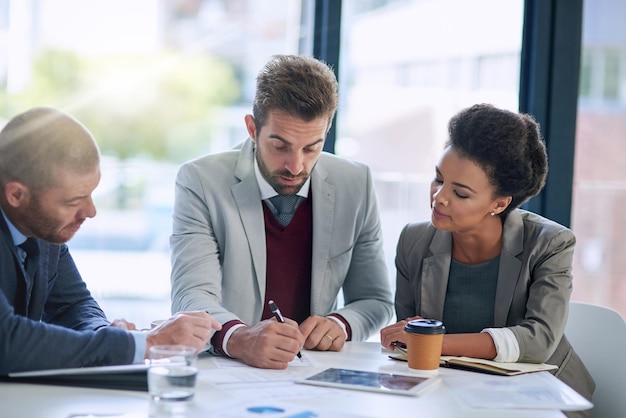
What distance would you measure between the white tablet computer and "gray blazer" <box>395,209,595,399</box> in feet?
1.49

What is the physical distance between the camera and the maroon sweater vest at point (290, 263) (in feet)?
8.98

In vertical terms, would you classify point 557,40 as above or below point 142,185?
above

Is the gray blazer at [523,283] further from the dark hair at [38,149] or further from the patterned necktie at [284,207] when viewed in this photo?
the dark hair at [38,149]

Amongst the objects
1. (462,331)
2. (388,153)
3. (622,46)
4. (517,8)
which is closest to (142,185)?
(388,153)

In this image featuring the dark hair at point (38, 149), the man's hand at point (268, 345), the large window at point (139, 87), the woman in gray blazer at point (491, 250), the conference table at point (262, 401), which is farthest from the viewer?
the large window at point (139, 87)

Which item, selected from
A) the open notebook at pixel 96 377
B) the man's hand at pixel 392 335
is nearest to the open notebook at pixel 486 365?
the man's hand at pixel 392 335

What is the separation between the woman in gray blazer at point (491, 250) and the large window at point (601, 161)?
1260mm

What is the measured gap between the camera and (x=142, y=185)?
3.54 metres

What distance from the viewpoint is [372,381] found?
195 centimetres

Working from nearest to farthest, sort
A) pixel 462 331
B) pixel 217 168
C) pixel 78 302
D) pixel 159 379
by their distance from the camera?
pixel 159 379
pixel 78 302
pixel 462 331
pixel 217 168

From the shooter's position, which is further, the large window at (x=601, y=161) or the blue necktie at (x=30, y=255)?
the large window at (x=601, y=161)

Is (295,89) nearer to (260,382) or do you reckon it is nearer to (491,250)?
(491,250)

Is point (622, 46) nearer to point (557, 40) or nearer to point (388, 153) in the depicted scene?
point (557, 40)

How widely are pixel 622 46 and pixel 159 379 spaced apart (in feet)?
9.62
